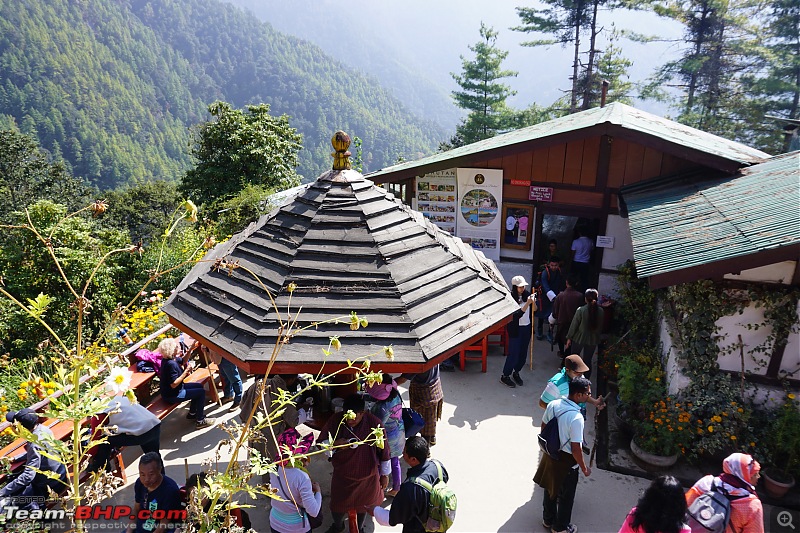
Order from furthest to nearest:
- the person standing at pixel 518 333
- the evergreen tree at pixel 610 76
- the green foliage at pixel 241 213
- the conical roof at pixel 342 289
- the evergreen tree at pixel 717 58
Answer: the evergreen tree at pixel 610 76 < the evergreen tree at pixel 717 58 < the green foliage at pixel 241 213 < the person standing at pixel 518 333 < the conical roof at pixel 342 289

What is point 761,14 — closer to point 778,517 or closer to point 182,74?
point 778,517

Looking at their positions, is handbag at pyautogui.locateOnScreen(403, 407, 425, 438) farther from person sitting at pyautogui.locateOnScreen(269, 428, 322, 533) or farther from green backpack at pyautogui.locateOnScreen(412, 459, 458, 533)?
green backpack at pyautogui.locateOnScreen(412, 459, 458, 533)

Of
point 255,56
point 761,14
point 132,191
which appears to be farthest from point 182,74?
point 761,14

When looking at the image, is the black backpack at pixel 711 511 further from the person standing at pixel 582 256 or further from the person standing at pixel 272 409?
the person standing at pixel 582 256

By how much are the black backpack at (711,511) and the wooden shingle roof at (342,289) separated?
2.11m

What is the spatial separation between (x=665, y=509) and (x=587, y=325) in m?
3.77

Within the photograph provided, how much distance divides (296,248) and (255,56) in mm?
199566

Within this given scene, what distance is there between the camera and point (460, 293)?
17.0 feet

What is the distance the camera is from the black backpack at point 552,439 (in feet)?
15.4

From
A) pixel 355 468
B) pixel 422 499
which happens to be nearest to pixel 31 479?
pixel 355 468

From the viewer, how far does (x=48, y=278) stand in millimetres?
9859

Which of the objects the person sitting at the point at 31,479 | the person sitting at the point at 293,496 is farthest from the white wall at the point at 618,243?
the person sitting at the point at 31,479

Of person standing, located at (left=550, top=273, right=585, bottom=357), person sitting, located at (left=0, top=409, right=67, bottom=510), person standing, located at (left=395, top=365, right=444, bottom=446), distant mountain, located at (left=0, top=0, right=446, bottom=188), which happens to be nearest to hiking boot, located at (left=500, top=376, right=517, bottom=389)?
person standing, located at (left=550, top=273, right=585, bottom=357)

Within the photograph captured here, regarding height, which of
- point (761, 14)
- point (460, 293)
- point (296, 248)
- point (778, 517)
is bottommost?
point (778, 517)
